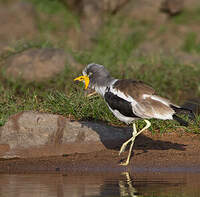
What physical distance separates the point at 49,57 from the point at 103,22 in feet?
16.0

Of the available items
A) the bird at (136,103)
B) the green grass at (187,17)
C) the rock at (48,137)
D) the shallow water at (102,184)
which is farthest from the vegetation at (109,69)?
the shallow water at (102,184)

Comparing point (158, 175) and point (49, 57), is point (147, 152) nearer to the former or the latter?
point (158, 175)

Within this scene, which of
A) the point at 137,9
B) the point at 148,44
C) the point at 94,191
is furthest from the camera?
the point at 137,9

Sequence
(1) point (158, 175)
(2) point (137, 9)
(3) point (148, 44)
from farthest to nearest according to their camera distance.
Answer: (2) point (137, 9)
(3) point (148, 44)
(1) point (158, 175)

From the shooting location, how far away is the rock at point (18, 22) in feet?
51.8

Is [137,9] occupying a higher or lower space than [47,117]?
higher

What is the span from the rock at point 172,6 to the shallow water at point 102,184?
10735 millimetres

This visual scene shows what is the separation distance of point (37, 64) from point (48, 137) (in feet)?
13.5

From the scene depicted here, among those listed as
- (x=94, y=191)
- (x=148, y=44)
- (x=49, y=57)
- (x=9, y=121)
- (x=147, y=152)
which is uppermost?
(x=148, y=44)

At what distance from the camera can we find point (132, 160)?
7.24 m

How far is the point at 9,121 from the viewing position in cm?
787

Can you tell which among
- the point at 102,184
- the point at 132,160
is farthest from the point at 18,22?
the point at 102,184

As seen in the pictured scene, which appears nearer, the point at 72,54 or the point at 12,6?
the point at 72,54

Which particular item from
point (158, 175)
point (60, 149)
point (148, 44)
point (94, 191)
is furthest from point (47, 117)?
point (148, 44)
